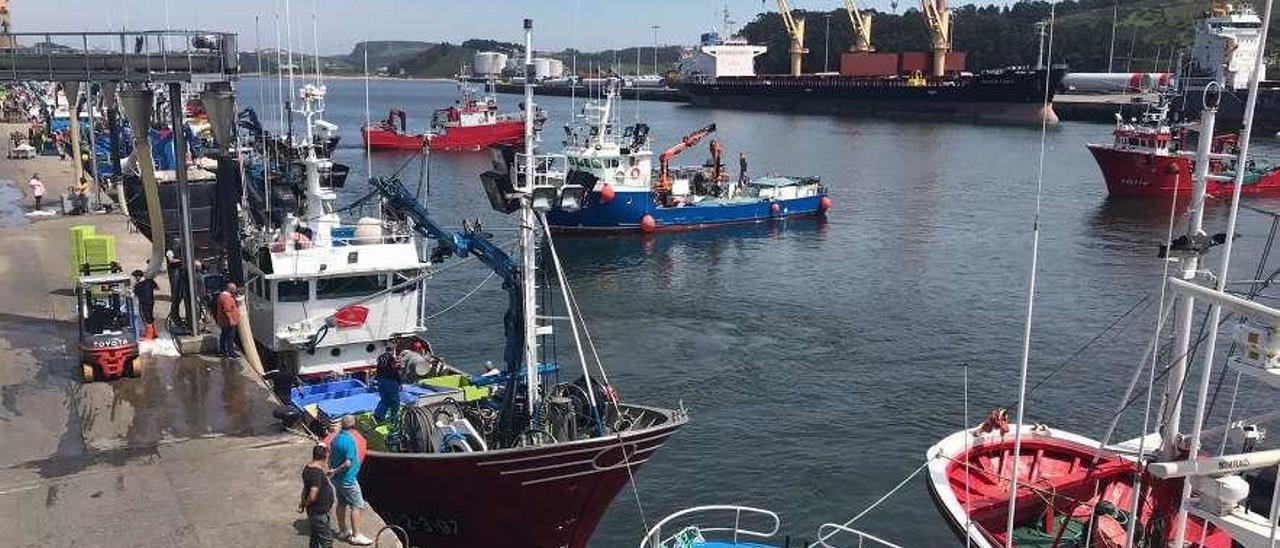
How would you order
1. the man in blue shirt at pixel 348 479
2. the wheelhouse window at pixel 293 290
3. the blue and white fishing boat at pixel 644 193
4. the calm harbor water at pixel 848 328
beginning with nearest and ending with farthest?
the man in blue shirt at pixel 348 479 < the wheelhouse window at pixel 293 290 < the calm harbor water at pixel 848 328 < the blue and white fishing boat at pixel 644 193

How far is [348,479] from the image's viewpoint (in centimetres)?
1136

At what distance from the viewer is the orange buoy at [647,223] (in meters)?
49.1

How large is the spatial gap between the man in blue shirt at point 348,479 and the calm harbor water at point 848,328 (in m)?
6.10

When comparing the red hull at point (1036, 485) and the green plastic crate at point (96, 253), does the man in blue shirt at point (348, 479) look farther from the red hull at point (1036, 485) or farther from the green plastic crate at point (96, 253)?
the green plastic crate at point (96, 253)

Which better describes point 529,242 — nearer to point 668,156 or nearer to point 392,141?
point 668,156

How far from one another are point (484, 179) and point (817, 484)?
940 cm

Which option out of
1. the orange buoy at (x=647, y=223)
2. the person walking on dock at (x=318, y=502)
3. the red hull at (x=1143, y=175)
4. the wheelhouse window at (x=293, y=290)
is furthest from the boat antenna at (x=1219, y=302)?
the red hull at (x=1143, y=175)

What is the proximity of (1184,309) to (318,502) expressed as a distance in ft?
31.2

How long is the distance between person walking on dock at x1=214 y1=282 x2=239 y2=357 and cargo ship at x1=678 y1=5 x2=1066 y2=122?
98.2m

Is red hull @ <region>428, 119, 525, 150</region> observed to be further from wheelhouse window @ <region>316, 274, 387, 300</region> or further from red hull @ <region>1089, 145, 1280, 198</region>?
wheelhouse window @ <region>316, 274, 387, 300</region>

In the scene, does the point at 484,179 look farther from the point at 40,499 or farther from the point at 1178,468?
the point at 1178,468

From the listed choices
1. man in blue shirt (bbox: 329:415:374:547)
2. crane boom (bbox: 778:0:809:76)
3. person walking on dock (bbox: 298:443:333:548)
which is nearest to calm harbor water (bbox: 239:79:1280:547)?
man in blue shirt (bbox: 329:415:374:547)

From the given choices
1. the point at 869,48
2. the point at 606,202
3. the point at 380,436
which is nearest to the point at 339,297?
the point at 380,436

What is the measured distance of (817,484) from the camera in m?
19.8
